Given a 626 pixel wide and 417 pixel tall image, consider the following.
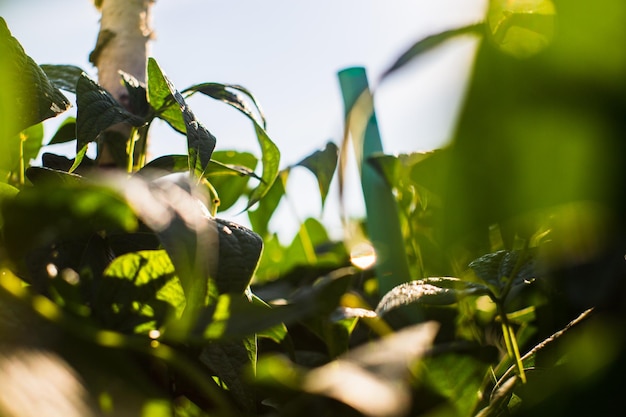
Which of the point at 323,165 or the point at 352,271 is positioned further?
the point at 323,165

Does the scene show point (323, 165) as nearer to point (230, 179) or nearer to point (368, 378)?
point (230, 179)

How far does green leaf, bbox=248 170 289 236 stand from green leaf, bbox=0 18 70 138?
0.90ft

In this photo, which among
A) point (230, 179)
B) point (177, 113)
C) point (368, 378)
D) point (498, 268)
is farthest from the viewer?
point (230, 179)

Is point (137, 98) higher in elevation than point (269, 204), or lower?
higher

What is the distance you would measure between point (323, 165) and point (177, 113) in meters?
0.13

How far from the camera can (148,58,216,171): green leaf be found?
0.94 ft

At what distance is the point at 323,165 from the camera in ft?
1.51

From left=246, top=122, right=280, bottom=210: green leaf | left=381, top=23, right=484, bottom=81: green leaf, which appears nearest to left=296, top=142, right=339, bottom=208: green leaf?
left=246, top=122, right=280, bottom=210: green leaf

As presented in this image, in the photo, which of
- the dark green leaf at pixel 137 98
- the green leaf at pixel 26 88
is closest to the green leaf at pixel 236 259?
the green leaf at pixel 26 88

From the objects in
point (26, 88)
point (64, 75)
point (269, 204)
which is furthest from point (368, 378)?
point (269, 204)

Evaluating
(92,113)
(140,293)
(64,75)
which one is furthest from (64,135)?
(140,293)

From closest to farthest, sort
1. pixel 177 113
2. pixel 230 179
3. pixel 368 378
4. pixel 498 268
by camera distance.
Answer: pixel 368 378 → pixel 498 268 → pixel 177 113 → pixel 230 179

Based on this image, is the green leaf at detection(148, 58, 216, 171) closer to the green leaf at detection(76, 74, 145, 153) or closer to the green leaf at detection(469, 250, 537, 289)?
the green leaf at detection(76, 74, 145, 153)

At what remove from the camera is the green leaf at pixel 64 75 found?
0.42m
